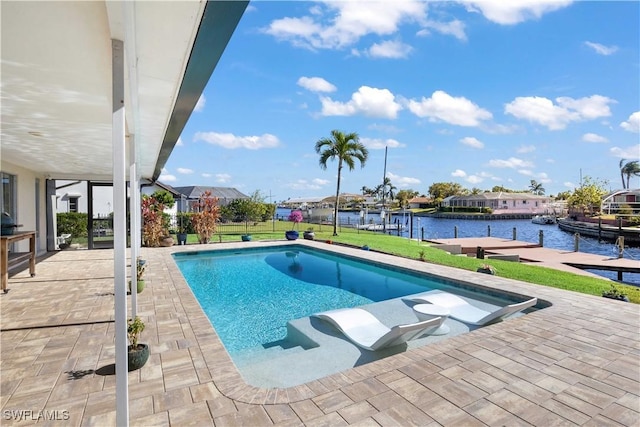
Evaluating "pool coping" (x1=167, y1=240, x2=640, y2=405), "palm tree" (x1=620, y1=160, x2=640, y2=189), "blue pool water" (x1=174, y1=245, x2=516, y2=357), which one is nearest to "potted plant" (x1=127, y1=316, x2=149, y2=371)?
"pool coping" (x1=167, y1=240, x2=640, y2=405)

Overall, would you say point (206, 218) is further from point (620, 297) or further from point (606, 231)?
point (606, 231)

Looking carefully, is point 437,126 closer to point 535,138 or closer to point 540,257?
point 535,138

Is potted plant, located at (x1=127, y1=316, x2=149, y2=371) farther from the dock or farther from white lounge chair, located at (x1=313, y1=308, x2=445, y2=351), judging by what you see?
the dock

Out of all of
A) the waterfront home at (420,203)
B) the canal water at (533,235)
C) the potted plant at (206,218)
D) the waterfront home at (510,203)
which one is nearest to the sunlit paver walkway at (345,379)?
the potted plant at (206,218)

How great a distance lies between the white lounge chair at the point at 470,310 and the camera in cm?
558

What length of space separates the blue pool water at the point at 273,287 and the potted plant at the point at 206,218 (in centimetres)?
203

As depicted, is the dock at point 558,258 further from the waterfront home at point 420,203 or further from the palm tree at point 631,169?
the palm tree at point 631,169

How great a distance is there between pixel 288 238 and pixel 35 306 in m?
11.1

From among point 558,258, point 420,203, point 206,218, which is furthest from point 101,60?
point 420,203

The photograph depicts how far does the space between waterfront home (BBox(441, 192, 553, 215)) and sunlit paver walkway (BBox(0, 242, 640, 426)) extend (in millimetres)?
57981

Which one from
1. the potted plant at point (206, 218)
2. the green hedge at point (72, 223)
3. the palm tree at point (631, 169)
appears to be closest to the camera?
the green hedge at point (72, 223)

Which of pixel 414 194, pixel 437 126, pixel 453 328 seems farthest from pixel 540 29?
pixel 414 194

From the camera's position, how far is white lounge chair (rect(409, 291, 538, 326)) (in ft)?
18.3

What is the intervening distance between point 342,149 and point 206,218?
8839 mm
